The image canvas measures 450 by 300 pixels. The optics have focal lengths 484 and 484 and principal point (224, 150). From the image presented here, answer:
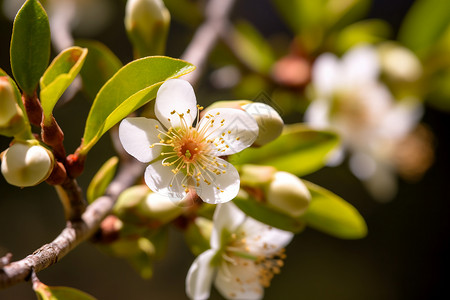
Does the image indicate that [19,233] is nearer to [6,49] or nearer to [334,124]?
[6,49]

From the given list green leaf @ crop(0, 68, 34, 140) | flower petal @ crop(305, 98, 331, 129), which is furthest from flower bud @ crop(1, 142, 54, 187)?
flower petal @ crop(305, 98, 331, 129)

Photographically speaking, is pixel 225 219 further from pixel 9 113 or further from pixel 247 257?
pixel 9 113

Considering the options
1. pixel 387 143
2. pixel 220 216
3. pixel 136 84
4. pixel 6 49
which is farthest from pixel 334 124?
pixel 6 49

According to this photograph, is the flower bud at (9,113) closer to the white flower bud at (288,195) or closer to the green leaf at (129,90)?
the green leaf at (129,90)

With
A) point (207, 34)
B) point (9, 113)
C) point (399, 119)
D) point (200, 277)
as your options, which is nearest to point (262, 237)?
point (200, 277)

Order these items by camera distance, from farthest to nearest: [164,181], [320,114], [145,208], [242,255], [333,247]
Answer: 1. [333,247]
2. [320,114]
3. [242,255]
4. [145,208]
5. [164,181]

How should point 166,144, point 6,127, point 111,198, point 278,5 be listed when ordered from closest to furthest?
point 6,127 → point 166,144 → point 111,198 → point 278,5

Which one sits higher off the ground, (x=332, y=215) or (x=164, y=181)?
(x=164, y=181)

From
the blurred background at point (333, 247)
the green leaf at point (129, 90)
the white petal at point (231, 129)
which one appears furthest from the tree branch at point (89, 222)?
the blurred background at point (333, 247)
